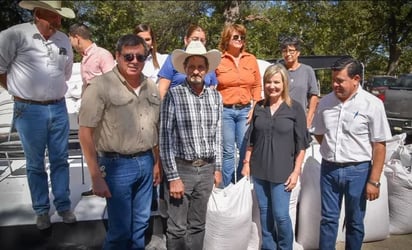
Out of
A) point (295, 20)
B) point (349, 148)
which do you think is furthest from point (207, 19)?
point (349, 148)

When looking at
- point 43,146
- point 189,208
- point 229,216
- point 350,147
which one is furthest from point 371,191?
point 43,146

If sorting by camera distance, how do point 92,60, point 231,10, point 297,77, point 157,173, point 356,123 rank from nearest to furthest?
point 356,123 → point 157,173 → point 92,60 → point 297,77 → point 231,10

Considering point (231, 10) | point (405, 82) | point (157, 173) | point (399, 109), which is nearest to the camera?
point (157, 173)

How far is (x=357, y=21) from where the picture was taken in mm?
18391

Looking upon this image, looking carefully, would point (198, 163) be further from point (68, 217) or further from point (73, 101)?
point (73, 101)

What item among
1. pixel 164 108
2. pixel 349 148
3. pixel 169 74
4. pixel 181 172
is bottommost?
pixel 181 172

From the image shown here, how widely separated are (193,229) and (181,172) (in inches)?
17.0

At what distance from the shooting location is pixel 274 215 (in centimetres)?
281

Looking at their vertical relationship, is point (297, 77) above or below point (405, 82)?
above

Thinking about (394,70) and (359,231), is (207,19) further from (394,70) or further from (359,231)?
(394,70)

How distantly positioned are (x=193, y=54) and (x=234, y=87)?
951 millimetres

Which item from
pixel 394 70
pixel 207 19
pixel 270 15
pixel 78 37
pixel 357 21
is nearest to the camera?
pixel 78 37

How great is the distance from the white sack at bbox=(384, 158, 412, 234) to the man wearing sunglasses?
227cm

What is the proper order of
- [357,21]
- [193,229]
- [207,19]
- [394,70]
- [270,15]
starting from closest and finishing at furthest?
1. [193,229]
2. [207,19]
3. [270,15]
4. [357,21]
5. [394,70]
